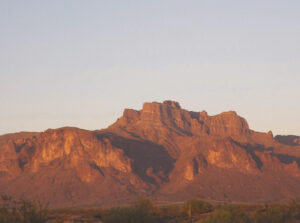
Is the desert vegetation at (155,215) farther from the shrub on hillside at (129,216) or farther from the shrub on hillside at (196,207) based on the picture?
the shrub on hillside at (196,207)

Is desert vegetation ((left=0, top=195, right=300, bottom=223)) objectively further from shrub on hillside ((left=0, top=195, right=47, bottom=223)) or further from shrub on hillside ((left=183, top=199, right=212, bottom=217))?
shrub on hillside ((left=183, top=199, right=212, bottom=217))

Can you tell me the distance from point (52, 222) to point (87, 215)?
10728mm

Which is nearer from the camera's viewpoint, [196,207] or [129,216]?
[129,216]

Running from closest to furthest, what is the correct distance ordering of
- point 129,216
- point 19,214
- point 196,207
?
point 19,214 < point 129,216 < point 196,207

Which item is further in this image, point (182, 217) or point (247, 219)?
point (182, 217)

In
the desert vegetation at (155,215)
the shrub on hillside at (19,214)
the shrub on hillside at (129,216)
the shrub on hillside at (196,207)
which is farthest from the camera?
the shrub on hillside at (196,207)

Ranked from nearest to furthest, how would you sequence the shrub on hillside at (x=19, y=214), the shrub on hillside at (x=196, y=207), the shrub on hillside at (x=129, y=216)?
the shrub on hillside at (x=19, y=214), the shrub on hillside at (x=129, y=216), the shrub on hillside at (x=196, y=207)

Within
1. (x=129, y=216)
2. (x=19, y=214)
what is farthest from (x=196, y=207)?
(x=19, y=214)

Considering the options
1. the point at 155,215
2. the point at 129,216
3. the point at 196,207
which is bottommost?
the point at 155,215

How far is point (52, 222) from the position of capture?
54.9m

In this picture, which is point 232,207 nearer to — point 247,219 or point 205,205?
point 247,219

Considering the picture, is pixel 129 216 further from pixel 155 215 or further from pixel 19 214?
pixel 19 214

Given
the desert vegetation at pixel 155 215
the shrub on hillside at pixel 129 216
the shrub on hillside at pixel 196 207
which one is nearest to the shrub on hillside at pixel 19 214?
the desert vegetation at pixel 155 215

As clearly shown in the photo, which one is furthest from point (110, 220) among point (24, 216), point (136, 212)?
point (24, 216)
